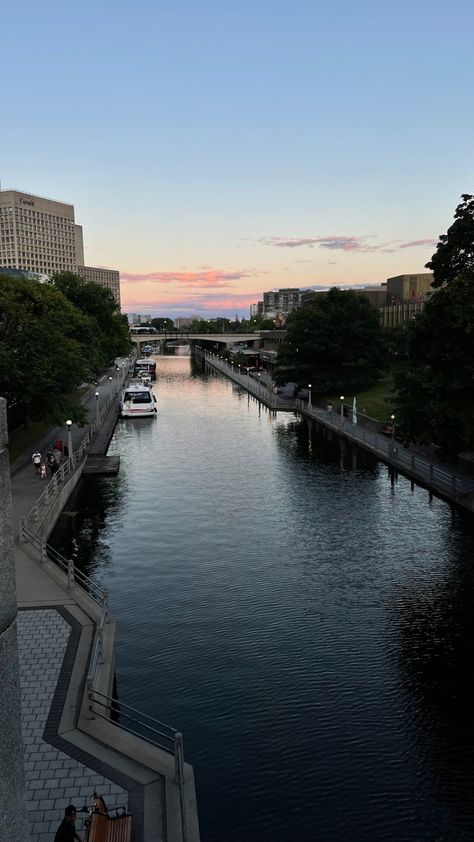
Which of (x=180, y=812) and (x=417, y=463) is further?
(x=417, y=463)

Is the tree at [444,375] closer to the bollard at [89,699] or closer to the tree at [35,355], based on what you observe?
the tree at [35,355]

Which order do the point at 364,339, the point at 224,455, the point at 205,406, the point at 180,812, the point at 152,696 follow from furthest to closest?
the point at 205,406, the point at 364,339, the point at 224,455, the point at 152,696, the point at 180,812

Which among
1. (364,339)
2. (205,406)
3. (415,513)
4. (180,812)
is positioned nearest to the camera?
(180,812)

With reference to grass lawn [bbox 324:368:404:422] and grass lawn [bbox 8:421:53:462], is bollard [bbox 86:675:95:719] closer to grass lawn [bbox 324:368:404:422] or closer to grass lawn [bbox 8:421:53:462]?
grass lawn [bbox 8:421:53:462]

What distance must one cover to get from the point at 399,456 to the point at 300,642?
2721cm

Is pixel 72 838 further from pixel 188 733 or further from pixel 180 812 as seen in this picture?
pixel 188 733

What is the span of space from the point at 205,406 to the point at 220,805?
7240 centimetres

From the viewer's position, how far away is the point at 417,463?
143 feet

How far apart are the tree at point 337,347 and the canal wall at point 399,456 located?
3968mm

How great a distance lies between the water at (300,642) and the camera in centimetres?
1444

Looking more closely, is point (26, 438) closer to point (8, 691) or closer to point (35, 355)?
point (35, 355)

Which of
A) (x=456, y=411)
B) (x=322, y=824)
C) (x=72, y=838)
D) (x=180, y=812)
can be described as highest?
(x=456, y=411)

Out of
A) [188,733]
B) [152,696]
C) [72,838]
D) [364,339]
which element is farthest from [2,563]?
[364,339]

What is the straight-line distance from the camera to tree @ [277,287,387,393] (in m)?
77.1
